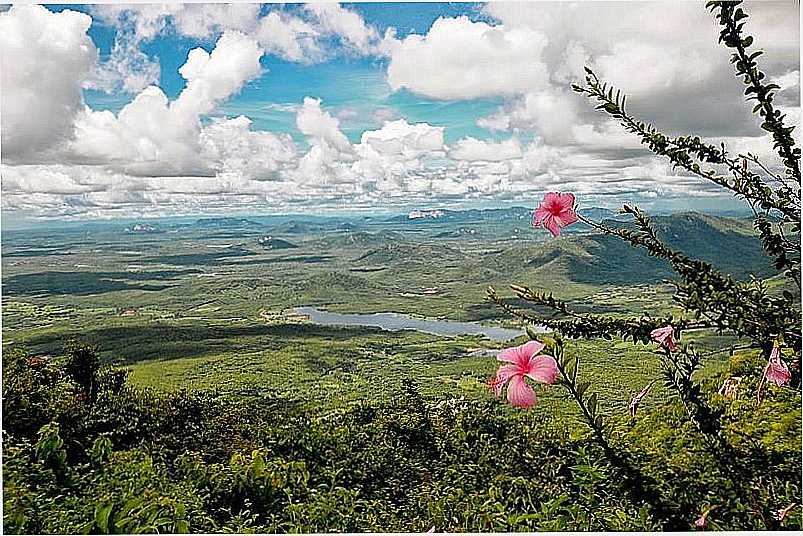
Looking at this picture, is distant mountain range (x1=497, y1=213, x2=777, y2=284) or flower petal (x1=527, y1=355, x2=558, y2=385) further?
distant mountain range (x1=497, y1=213, x2=777, y2=284)

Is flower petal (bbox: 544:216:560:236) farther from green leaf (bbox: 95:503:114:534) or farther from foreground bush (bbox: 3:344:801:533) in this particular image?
green leaf (bbox: 95:503:114:534)

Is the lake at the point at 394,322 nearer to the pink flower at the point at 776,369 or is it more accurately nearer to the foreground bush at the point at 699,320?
the foreground bush at the point at 699,320

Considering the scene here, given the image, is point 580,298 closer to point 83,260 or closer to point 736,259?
point 736,259

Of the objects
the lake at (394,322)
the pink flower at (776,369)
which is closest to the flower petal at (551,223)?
the pink flower at (776,369)

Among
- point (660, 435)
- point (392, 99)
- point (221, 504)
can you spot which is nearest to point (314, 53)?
point (392, 99)

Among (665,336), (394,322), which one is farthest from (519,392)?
(394,322)

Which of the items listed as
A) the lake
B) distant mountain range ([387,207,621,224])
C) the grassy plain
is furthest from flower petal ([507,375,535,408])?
distant mountain range ([387,207,621,224])
